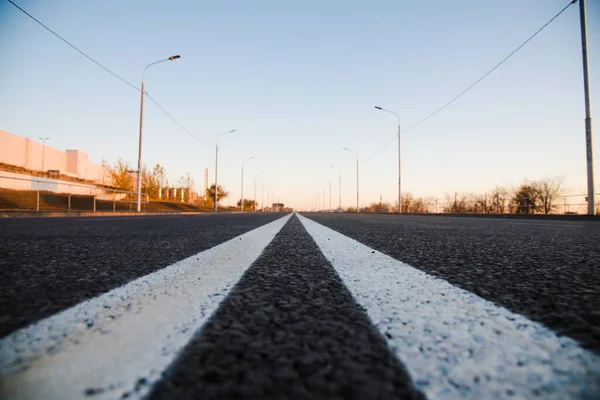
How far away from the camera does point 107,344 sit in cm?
84

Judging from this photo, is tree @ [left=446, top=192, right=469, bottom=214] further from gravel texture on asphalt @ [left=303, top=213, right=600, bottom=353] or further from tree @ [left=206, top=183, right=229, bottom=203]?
tree @ [left=206, top=183, right=229, bottom=203]

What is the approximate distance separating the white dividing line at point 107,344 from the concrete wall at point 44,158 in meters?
50.2

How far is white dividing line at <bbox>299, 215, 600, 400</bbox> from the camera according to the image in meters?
0.64

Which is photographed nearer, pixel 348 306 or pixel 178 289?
pixel 348 306

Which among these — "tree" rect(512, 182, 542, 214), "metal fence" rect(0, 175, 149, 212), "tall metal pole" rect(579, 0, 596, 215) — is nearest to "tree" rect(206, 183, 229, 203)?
"metal fence" rect(0, 175, 149, 212)

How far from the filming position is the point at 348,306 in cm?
119

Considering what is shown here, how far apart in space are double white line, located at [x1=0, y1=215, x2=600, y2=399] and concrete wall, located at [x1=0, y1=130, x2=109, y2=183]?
50.4 meters

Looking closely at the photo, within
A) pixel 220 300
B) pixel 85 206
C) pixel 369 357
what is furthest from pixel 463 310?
pixel 85 206

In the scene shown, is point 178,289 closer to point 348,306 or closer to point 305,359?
point 348,306

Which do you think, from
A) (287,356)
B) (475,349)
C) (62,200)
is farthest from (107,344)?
(62,200)

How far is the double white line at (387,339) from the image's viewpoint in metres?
0.64

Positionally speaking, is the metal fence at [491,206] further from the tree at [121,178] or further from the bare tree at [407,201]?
the tree at [121,178]

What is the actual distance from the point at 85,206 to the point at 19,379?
30178 mm

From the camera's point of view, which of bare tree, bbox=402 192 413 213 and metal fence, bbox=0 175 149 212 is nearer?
metal fence, bbox=0 175 149 212
